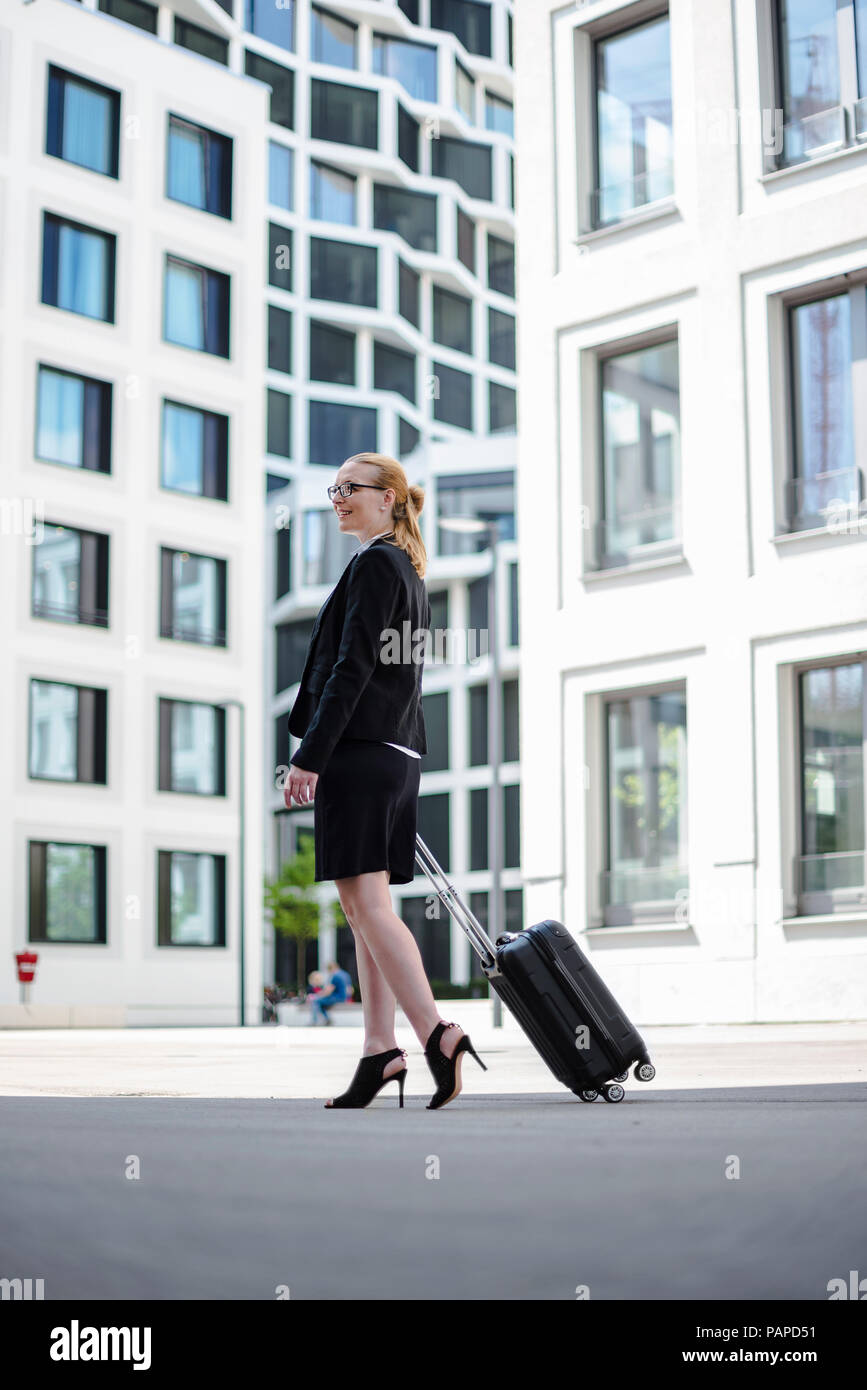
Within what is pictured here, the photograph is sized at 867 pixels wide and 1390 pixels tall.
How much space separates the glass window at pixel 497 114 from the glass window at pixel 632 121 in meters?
62.8

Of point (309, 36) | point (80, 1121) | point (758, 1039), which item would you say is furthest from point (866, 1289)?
point (309, 36)

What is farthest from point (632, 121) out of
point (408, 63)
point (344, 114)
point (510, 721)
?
point (408, 63)

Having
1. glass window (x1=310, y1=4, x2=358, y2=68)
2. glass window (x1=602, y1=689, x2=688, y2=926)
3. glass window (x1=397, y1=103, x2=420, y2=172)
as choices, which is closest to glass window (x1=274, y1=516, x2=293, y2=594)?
glass window (x1=397, y1=103, x2=420, y2=172)

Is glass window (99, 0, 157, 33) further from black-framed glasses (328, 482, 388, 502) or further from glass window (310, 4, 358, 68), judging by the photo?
black-framed glasses (328, 482, 388, 502)

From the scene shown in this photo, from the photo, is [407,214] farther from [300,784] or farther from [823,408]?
[300,784]

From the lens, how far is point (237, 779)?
36.8m

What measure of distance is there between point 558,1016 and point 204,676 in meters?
32.2

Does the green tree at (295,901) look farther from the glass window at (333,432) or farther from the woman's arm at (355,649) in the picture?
the woman's arm at (355,649)

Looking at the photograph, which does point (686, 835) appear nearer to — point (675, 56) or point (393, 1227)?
point (675, 56)

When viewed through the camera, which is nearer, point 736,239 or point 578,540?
point 736,239

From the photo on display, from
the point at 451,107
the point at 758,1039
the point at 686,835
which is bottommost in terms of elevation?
the point at 758,1039

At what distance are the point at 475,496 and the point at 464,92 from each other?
94.6 ft

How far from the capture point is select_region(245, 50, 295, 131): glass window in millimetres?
68625

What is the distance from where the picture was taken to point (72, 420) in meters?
35.3
